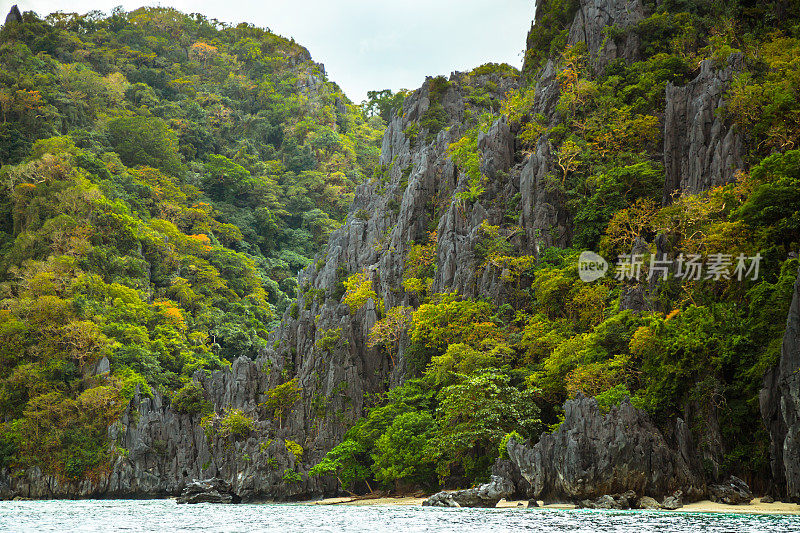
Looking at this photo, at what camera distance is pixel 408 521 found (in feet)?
75.8

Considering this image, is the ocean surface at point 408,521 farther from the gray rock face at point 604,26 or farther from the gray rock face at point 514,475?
the gray rock face at point 604,26

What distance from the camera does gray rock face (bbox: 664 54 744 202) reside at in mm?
32812

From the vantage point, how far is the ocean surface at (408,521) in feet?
59.7

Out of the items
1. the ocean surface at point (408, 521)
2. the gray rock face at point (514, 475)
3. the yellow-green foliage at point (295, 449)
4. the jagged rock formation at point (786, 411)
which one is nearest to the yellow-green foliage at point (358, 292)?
the yellow-green foliage at point (295, 449)

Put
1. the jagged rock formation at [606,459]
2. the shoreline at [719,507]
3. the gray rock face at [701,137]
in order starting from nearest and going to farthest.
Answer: the shoreline at [719,507], the jagged rock formation at [606,459], the gray rock face at [701,137]

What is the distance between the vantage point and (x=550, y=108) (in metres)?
47.2

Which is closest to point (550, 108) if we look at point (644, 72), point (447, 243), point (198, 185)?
point (644, 72)

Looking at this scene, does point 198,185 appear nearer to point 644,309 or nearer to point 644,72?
point 644,72

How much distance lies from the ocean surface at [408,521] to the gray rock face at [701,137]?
1769 cm

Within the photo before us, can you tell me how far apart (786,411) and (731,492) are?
4264mm

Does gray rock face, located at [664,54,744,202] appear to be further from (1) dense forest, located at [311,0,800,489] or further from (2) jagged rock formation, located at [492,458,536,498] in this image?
(2) jagged rock formation, located at [492,458,536,498]

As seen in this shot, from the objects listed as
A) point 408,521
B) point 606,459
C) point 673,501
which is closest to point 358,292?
point 606,459

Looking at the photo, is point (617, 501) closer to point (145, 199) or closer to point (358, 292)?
point (358, 292)

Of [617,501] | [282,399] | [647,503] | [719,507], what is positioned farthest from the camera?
[282,399]
